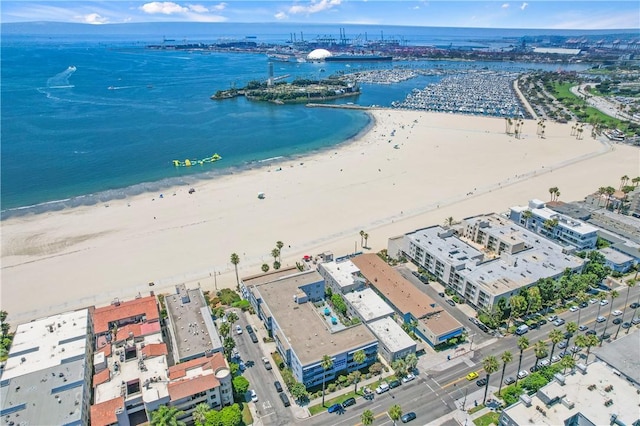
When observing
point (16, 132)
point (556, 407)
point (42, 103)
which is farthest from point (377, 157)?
point (42, 103)

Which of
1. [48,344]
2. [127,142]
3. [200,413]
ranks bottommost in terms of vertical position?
[200,413]

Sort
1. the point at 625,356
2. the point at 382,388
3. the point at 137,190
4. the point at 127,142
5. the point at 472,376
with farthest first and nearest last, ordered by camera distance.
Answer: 1. the point at 127,142
2. the point at 137,190
3. the point at 472,376
4. the point at 382,388
5. the point at 625,356

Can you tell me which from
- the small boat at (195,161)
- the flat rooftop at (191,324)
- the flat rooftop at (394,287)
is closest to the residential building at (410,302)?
the flat rooftop at (394,287)

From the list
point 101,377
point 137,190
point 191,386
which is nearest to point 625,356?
point 191,386

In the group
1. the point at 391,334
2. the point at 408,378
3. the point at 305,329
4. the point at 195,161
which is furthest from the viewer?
the point at 195,161

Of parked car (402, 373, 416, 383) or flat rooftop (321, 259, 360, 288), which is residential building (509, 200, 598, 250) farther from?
parked car (402, 373, 416, 383)

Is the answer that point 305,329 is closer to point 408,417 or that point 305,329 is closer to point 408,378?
point 408,378

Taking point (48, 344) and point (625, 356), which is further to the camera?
point (48, 344)

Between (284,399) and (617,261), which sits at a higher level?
(617,261)
